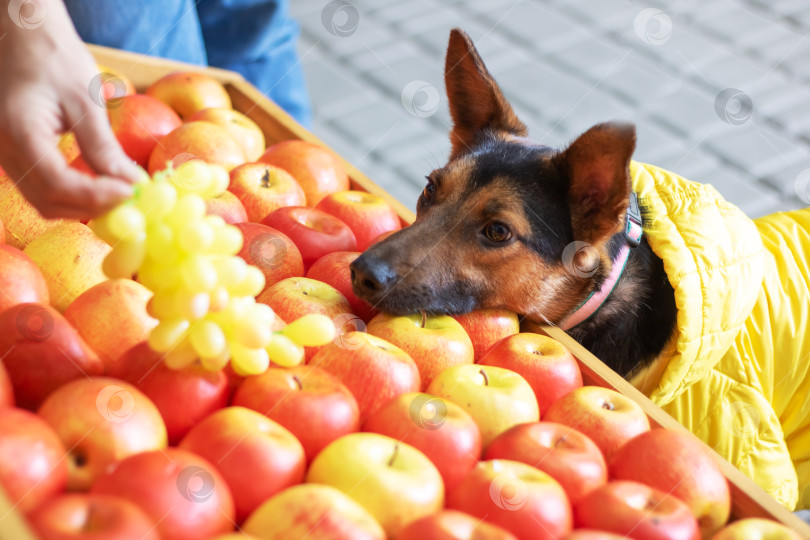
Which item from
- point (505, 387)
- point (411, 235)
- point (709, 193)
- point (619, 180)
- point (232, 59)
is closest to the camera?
point (505, 387)

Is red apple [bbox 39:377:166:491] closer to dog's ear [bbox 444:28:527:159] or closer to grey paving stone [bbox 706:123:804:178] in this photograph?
dog's ear [bbox 444:28:527:159]

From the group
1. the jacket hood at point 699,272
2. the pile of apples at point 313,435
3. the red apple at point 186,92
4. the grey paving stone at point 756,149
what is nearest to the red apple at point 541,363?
the pile of apples at point 313,435

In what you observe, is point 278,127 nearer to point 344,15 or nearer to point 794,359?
point 794,359

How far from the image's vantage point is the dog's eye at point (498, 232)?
5.58 feet

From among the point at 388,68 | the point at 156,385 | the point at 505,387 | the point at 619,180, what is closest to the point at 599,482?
the point at 505,387

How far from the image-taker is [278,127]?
6.81 ft

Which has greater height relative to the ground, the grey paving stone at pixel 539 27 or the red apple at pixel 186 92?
the grey paving stone at pixel 539 27

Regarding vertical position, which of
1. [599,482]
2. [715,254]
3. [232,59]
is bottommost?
[232,59]

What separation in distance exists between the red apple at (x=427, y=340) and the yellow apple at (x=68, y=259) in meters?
0.47

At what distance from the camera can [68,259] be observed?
1243 millimetres

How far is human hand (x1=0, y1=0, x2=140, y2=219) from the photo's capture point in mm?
923

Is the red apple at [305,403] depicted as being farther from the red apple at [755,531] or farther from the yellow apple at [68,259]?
the red apple at [755,531]

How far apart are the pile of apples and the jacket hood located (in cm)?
51

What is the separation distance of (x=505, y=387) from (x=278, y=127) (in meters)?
1.17
